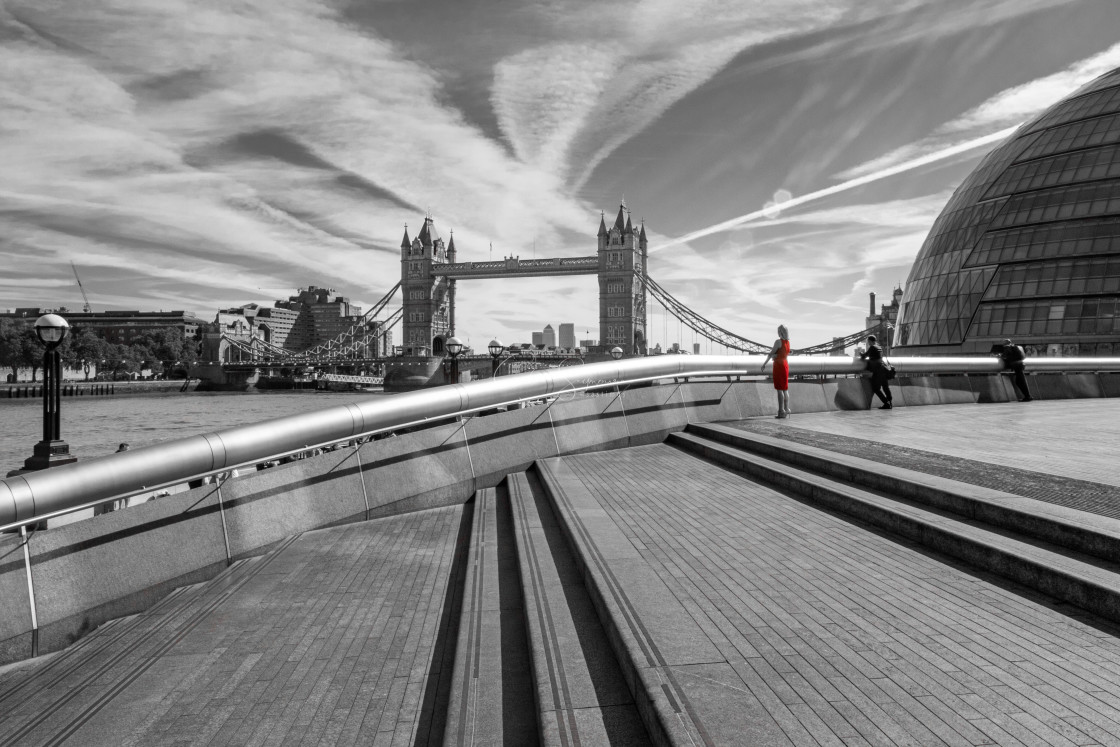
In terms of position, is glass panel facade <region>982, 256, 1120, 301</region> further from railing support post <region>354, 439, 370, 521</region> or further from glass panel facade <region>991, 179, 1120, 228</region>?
railing support post <region>354, 439, 370, 521</region>

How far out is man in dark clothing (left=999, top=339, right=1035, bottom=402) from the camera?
14820mm

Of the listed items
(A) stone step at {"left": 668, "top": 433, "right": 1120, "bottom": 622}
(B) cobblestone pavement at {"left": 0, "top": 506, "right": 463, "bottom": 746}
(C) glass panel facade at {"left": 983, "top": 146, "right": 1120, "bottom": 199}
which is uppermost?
(C) glass panel facade at {"left": 983, "top": 146, "right": 1120, "bottom": 199}

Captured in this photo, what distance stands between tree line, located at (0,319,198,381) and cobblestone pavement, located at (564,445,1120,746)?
342 ft

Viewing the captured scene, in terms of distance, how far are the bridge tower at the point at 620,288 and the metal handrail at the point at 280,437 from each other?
109124 mm

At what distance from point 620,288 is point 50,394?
371 feet

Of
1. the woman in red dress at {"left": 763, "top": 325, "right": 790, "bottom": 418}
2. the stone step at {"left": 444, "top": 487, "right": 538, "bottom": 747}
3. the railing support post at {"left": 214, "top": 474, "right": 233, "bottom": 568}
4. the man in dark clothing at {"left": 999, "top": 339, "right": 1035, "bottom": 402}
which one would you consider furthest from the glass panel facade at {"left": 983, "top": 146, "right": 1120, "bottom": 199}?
the railing support post at {"left": 214, "top": 474, "right": 233, "bottom": 568}

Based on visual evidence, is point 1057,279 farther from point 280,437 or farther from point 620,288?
point 620,288

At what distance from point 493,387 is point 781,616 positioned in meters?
4.70

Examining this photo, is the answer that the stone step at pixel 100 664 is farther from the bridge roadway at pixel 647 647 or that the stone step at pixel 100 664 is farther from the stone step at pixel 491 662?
the stone step at pixel 491 662

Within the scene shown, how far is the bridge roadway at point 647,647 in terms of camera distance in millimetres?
2639

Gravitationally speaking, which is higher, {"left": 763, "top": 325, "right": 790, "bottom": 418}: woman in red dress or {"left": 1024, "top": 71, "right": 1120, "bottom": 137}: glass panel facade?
{"left": 1024, "top": 71, "right": 1120, "bottom": 137}: glass panel facade

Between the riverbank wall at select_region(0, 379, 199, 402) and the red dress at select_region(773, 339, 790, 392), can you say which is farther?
the riverbank wall at select_region(0, 379, 199, 402)

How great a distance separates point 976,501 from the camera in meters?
4.72

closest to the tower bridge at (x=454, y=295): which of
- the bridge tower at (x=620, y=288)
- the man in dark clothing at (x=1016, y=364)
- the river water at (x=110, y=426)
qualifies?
the bridge tower at (x=620, y=288)
